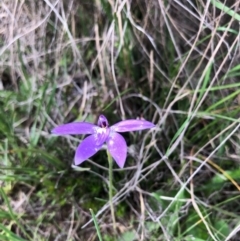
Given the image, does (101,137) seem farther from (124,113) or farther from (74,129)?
(124,113)

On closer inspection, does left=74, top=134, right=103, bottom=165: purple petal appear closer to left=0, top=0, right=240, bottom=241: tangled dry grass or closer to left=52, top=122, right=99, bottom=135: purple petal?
left=52, top=122, right=99, bottom=135: purple petal

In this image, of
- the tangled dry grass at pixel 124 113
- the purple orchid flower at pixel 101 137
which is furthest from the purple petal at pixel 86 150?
the tangled dry grass at pixel 124 113

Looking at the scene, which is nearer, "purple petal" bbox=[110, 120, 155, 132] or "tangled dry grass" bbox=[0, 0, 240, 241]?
"purple petal" bbox=[110, 120, 155, 132]

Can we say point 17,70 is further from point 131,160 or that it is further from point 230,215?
point 230,215

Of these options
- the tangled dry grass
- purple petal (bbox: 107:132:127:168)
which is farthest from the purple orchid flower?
the tangled dry grass

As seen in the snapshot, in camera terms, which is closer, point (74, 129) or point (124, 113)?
point (74, 129)

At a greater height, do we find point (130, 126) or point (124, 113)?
point (130, 126)

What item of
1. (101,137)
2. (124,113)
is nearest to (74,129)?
(101,137)

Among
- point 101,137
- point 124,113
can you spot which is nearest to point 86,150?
point 101,137

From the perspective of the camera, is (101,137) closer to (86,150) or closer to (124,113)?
(86,150)
